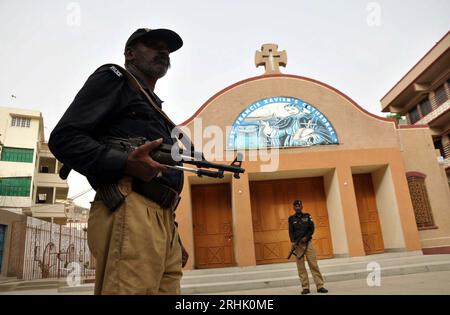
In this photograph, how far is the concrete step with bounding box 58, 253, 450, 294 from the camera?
25.6 feet

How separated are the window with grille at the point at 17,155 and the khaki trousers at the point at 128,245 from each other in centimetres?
2875

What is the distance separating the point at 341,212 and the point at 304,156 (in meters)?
2.12

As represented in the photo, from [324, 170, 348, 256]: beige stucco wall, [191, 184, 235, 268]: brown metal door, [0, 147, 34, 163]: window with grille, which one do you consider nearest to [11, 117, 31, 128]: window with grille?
[0, 147, 34, 163]: window with grille

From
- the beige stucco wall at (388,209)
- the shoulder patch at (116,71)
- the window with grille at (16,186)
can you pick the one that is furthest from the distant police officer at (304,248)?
the window with grille at (16,186)

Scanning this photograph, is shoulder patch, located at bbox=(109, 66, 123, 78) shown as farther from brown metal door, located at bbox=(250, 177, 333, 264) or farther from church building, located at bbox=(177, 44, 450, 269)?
brown metal door, located at bbox=(250, 177, 333, 264)

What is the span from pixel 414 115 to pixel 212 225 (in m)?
19.9

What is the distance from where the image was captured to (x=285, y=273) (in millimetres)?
8656

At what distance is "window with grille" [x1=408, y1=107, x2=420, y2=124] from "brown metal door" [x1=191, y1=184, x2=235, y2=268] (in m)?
18.7

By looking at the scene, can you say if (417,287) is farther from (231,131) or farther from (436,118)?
(436,118)

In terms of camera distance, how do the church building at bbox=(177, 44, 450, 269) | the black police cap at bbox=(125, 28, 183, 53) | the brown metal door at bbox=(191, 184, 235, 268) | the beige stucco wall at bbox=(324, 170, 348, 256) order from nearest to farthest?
the black police cap at bbox=(125, 28, 183, 53) → the beige stucco wall at bbox=(324, 170, 348, 256) → the church building at bbox=(177, 44, 450, 269) → the brown metal door at bbox=(191, 184, 235, 268)

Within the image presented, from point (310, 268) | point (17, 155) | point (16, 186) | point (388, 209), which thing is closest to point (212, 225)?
point (310, 268)

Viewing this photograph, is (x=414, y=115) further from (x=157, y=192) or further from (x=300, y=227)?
(x=157, y=192)

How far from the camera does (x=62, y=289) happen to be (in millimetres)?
8328

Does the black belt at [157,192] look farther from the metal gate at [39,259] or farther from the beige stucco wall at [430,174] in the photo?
the metal gate at [39,259]
